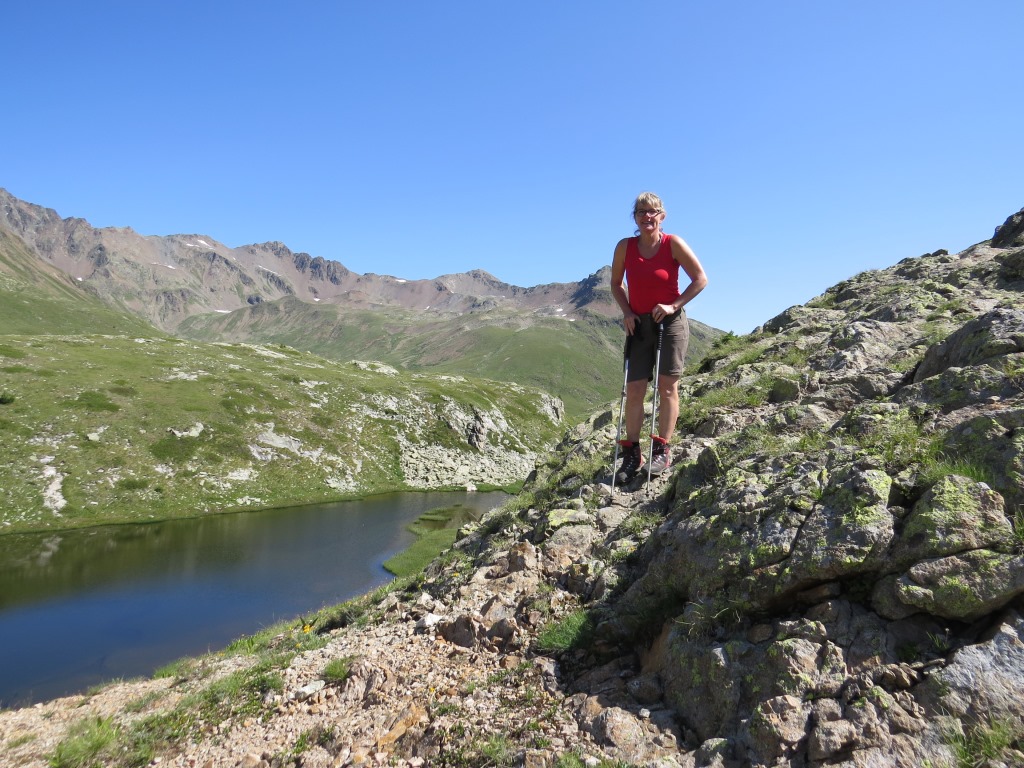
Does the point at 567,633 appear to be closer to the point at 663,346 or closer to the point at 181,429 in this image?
the point at 663,346

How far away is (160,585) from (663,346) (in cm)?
4502

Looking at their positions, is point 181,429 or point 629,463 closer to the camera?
point 629,463

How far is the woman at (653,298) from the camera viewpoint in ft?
35.1

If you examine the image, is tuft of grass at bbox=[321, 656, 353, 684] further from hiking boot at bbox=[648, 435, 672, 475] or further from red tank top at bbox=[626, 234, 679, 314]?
red tank top at bbox=[626, 234, 679, 314]

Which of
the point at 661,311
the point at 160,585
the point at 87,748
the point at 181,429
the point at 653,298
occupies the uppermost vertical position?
the point at 653,298

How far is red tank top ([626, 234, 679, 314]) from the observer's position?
10875 mm

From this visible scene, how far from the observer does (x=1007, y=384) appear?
755 centimetres

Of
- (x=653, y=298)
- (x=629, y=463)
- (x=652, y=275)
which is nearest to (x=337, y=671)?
(x=629, y=463)

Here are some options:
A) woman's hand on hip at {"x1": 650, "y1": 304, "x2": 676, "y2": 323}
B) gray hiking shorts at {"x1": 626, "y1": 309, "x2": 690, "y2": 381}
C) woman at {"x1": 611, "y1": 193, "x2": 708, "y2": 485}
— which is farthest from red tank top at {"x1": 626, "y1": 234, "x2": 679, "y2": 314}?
gray hiking shorts at {"x1": 626, "y1": 309, "x2": 690, "y2": 381}

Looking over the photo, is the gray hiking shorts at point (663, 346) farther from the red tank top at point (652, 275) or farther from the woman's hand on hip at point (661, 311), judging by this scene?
the red tank top at point (652, 275)

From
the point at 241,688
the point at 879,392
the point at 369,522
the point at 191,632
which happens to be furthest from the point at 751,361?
the point at 369,522

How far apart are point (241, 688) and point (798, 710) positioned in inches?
362

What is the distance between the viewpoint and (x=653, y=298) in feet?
36.5

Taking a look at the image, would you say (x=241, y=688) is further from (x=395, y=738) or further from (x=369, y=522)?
(x=369, y=522)
